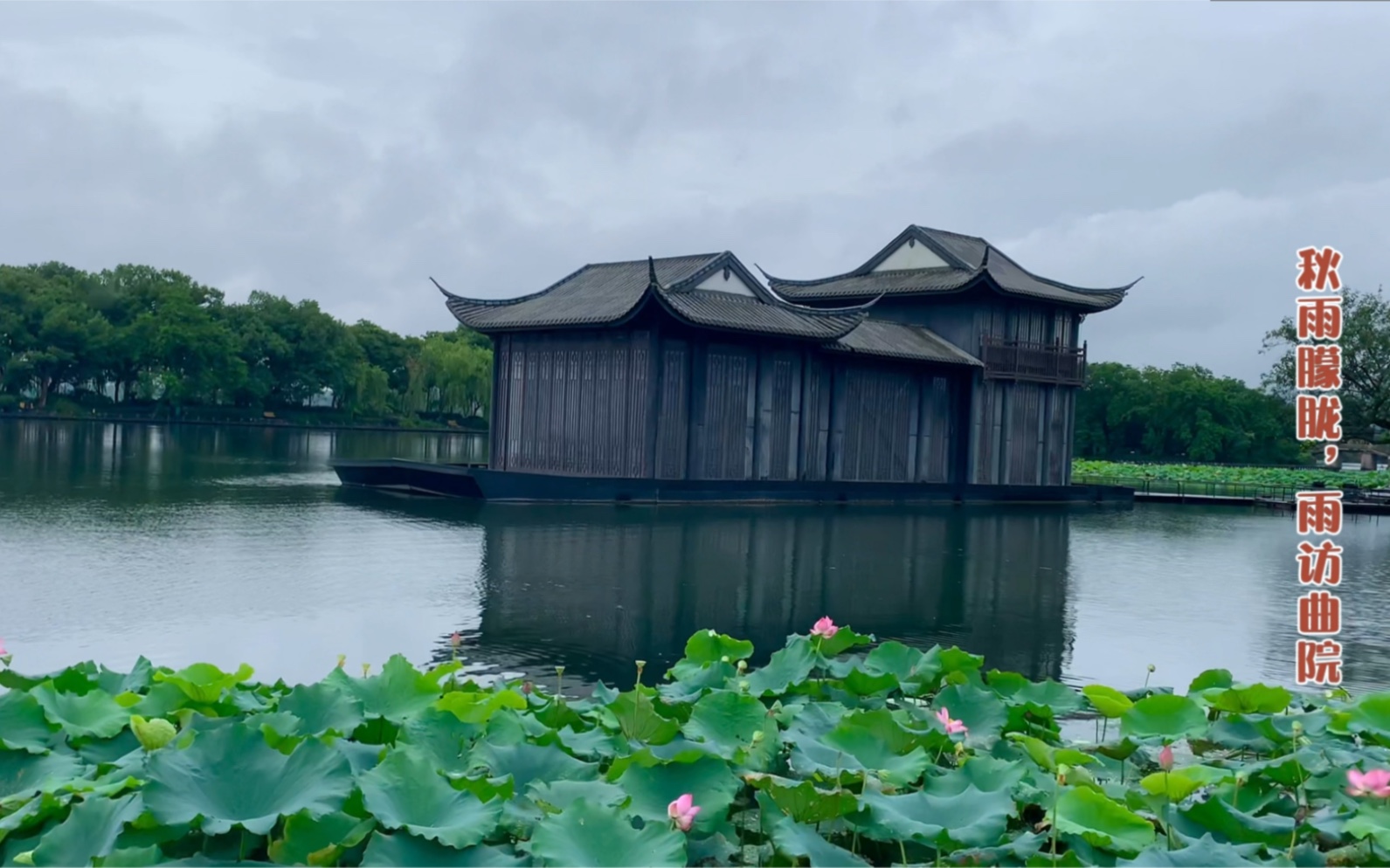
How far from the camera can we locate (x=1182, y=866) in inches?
89.9

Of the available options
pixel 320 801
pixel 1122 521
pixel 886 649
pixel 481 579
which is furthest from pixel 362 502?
pixel 320 801

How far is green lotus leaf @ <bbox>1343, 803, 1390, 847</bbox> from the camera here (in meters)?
2.47

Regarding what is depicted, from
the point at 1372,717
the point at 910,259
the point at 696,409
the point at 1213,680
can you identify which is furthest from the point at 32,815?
the point at 910,259

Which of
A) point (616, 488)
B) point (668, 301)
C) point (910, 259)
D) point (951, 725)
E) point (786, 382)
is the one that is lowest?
point (616, 488)

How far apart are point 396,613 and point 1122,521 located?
15478mm

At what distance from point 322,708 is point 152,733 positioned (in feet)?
1.52

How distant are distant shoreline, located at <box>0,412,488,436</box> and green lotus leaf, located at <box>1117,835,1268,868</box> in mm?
49968

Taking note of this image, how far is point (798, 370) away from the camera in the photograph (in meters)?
21.9

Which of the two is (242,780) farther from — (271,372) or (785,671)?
(271,372)

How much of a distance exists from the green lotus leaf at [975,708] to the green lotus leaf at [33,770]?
7.41ft

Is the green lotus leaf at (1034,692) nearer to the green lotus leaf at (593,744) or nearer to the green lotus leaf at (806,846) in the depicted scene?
the green lotus leaf at (593,744)

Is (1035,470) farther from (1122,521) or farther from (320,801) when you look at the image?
(320,801)

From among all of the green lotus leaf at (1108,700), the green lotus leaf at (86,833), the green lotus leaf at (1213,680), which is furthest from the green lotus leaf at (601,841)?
the green lotus leaf at (1213,680)

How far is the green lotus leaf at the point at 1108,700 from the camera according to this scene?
384cm
